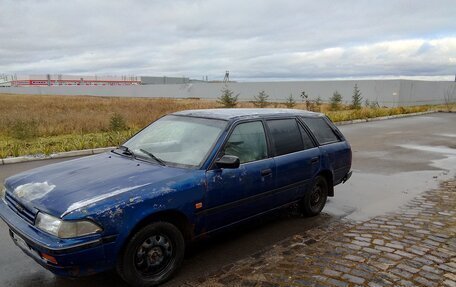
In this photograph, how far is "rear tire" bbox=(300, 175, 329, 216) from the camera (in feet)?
17.5

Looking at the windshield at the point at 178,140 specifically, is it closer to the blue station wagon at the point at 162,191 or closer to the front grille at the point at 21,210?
the blue station wagon at the point at 162,191

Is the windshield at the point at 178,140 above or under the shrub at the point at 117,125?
above

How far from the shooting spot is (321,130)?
18.7 ft

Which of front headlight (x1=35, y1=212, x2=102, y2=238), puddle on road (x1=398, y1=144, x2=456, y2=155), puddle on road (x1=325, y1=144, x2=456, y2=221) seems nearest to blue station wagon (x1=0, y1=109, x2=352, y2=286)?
front headlight (x1=35, y1=212, x2=102, y2=238)

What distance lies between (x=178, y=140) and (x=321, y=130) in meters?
2.37

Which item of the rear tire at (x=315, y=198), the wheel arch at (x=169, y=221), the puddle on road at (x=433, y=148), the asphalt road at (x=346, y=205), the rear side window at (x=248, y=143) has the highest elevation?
the rear side window at (x=248, y=143)

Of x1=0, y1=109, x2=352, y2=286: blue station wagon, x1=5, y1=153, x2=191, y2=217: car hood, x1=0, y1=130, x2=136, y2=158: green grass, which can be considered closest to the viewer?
x1=0, y1=109, x2=352, y2=286: blue station wagon

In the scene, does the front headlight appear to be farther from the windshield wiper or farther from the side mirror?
the side mirror

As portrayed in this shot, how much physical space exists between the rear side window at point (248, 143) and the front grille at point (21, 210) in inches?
76.8

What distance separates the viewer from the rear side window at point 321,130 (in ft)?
18.0

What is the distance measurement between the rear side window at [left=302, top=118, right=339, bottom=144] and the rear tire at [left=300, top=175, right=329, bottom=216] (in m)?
0.58

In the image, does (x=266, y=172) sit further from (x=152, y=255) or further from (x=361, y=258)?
(x=152, y=255)

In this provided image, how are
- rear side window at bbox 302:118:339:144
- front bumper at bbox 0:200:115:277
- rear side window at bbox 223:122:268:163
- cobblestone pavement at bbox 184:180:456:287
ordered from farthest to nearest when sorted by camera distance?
rear side window at bbox 302:118:339:144 < rear side window at bbox 223:122:268:163 < cobblestone pavement at bbox 184:180:456:287 < front bumper at bbox 0:200:115:277

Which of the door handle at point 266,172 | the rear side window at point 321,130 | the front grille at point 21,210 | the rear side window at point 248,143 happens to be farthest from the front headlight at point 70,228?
the rear side window at point 321,130
